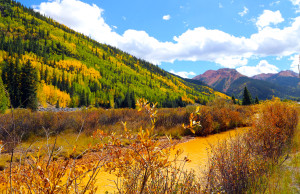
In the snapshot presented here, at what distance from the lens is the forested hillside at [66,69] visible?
66956mm

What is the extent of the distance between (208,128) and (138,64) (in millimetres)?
174734

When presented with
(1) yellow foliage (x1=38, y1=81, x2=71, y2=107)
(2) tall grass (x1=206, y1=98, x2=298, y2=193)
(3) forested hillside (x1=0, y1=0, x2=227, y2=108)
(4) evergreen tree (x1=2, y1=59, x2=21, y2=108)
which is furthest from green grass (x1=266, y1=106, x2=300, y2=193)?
(1) yellow foliage (x1=38, y1=81, x2=71, y2=107)

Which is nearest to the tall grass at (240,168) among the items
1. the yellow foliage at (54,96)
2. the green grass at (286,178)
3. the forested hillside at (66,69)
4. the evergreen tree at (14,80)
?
the green grass at (286,178)

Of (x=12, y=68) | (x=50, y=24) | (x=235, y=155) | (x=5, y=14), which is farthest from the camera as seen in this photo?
(x=50, y=24)

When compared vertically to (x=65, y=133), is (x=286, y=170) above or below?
above

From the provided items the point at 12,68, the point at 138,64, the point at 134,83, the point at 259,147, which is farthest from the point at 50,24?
the point at 259,147

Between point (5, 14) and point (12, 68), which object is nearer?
point (12, 68)

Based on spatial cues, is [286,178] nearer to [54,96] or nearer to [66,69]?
[54,96]

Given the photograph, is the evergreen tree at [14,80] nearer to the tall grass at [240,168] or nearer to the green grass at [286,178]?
the tall grass at [240,168]

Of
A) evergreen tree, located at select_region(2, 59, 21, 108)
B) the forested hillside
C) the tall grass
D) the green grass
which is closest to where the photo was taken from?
the green grass

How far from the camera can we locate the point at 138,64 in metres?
184

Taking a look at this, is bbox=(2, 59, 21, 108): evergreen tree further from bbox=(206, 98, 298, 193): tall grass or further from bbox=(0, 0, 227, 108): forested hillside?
bbox=(206, 98, 298, 193): tall grass

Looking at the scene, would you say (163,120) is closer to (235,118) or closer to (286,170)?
(235,118)

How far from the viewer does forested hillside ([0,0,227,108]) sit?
220 ft
